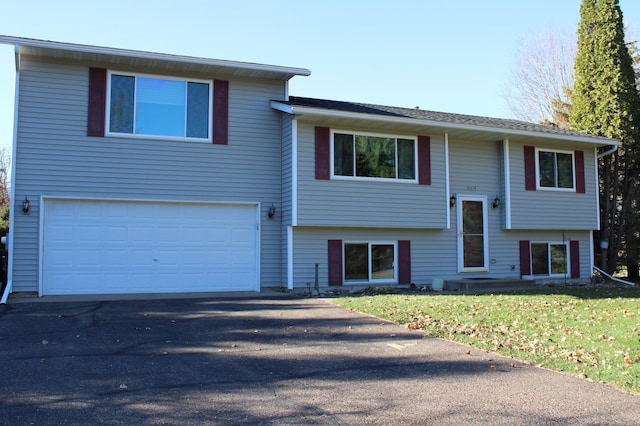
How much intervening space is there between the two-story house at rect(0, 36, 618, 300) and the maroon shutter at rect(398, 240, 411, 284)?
6 cm

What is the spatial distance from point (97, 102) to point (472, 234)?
33.3 feet

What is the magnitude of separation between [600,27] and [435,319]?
1405 cm

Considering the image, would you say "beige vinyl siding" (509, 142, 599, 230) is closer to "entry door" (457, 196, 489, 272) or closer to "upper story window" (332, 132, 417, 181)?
"entry door" (457, 196, 489, 272)

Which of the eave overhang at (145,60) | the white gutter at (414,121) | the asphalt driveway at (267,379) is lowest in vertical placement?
the asphalt driveway at (267,379)

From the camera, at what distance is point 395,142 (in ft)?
44.8

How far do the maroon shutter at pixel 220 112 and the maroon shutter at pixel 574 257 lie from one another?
1080 centimetres

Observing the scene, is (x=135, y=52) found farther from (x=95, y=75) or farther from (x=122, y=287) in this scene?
(x=122, y=287)

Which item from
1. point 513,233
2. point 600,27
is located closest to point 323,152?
point 513,233

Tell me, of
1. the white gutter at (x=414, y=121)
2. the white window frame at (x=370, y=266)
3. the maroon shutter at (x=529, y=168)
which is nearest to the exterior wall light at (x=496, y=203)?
the maroon shutter at (x=529, y=168)

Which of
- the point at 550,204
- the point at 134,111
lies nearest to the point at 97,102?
the point at 134,111

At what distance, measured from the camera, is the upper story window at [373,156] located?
42.7 ft

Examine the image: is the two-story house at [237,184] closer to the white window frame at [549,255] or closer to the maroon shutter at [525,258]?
the maroon shutter at [525,258]

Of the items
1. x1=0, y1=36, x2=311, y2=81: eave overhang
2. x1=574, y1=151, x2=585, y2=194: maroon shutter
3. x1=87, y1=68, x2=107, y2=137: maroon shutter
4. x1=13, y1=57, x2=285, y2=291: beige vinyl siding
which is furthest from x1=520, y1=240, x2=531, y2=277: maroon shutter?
x1=87, y1=68, x2=107, y2=137: maroon shutter

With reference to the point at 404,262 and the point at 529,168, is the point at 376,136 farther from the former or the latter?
the point at 529,168
